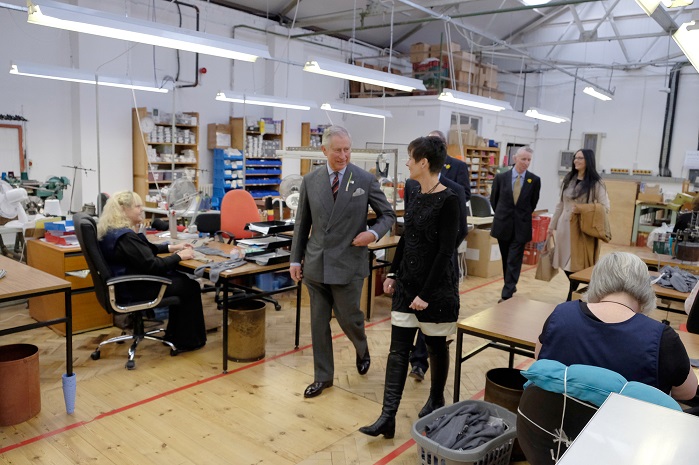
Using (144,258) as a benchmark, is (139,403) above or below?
below

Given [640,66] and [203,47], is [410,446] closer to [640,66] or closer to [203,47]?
[203,47]

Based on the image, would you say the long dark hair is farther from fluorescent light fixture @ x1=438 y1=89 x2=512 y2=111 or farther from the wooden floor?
fluorescent light fixture @ x1=438 y1=89 x2=512 y2=111

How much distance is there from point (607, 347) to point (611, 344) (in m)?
0.01

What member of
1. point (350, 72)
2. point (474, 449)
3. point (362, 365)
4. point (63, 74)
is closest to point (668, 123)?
point (350, 72)

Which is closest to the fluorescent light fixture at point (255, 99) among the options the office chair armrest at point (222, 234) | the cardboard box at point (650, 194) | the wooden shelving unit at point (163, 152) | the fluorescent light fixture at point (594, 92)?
the wooden shelving unit at point (163, 152)

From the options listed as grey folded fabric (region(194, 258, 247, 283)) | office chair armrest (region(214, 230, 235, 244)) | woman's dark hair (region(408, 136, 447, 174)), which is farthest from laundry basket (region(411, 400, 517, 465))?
office chair armrest (region(214, 230, 235, 244))

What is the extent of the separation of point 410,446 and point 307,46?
964 centimetres

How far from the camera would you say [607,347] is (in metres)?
1.62

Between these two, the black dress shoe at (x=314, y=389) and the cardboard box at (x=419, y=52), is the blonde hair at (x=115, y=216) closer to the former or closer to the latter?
the black dress shoe at (x=314, y=389)

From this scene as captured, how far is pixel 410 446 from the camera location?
279cm

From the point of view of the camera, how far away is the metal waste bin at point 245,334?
12.3ft

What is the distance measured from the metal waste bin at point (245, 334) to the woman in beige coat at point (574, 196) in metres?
2.82

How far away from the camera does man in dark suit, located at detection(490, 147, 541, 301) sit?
4.97m

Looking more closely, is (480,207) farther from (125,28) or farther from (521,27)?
(521,27)
